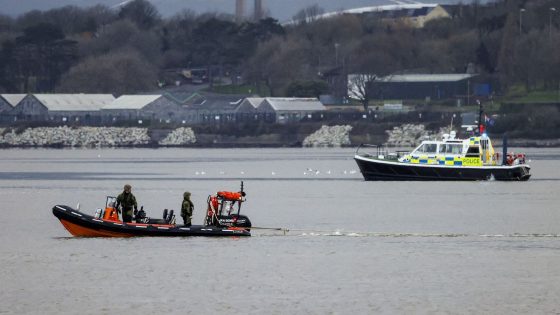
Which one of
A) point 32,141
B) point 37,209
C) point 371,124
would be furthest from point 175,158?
point 37,209

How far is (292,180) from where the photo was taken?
9200 cm

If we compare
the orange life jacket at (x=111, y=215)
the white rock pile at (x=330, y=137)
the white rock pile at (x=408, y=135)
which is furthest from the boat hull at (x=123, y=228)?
the white rock pile at (x=330, y=137)

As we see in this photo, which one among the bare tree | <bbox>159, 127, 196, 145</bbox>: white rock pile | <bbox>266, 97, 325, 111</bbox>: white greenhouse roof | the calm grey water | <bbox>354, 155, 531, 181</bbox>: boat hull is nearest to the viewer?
the calm grey water

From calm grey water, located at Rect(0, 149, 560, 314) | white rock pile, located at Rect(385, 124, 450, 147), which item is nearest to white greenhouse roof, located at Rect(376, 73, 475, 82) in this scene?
white rock pile, located at Rect(385, 124, 450, 147)

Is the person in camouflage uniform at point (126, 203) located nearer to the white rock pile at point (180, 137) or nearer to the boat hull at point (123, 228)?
the boat hull at point (123, 228)

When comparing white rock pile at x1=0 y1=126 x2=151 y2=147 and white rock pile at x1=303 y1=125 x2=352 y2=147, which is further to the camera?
white rock pile at x1=0 y1=126 x2=151 y2=147

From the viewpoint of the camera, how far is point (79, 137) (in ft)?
629

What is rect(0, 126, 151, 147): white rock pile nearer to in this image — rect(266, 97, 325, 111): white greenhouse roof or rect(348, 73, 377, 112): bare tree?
rect(266, 97, 325, 111): white greenhouse roof

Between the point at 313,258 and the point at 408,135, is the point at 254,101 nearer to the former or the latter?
the point at 408,135

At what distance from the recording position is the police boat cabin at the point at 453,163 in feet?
271

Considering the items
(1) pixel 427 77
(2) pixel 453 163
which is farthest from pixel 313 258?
(1) pixel 427 77

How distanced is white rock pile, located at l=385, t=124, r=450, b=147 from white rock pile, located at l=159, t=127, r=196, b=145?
26.1 metres

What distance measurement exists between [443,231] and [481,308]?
62.5 ft

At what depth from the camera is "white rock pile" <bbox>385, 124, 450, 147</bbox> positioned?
534ft
